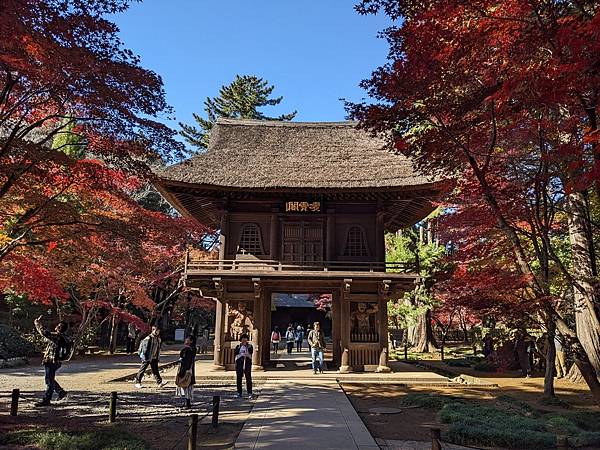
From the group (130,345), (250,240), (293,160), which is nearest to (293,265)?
(250,240)

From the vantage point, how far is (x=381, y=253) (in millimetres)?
17141

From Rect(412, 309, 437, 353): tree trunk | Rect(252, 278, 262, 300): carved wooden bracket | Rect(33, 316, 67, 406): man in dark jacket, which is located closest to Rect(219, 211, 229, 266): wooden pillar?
Rect(252, 278, 262, 300): carved wooden bracket

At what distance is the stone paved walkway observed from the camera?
7.07 meters

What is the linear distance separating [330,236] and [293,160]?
3.68m

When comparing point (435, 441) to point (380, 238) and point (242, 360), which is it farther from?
point (380, 238)

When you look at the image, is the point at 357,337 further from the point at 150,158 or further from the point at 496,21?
the point at 496,21

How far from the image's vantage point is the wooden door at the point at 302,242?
17047mm

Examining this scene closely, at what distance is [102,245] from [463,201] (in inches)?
523

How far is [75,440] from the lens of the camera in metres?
6.76

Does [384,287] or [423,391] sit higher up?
[384,287]

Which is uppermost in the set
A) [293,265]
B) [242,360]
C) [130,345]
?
[293,265]

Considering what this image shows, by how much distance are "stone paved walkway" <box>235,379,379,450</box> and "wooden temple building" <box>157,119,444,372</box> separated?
4278 mm

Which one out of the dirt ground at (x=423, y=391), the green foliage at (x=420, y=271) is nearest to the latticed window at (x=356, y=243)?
the dirt ground at (x=423, y=391)

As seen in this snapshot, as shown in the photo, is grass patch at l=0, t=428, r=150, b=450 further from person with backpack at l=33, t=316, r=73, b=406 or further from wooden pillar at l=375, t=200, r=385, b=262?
wooden pillar at l=375, t=200, r=385, b=262
